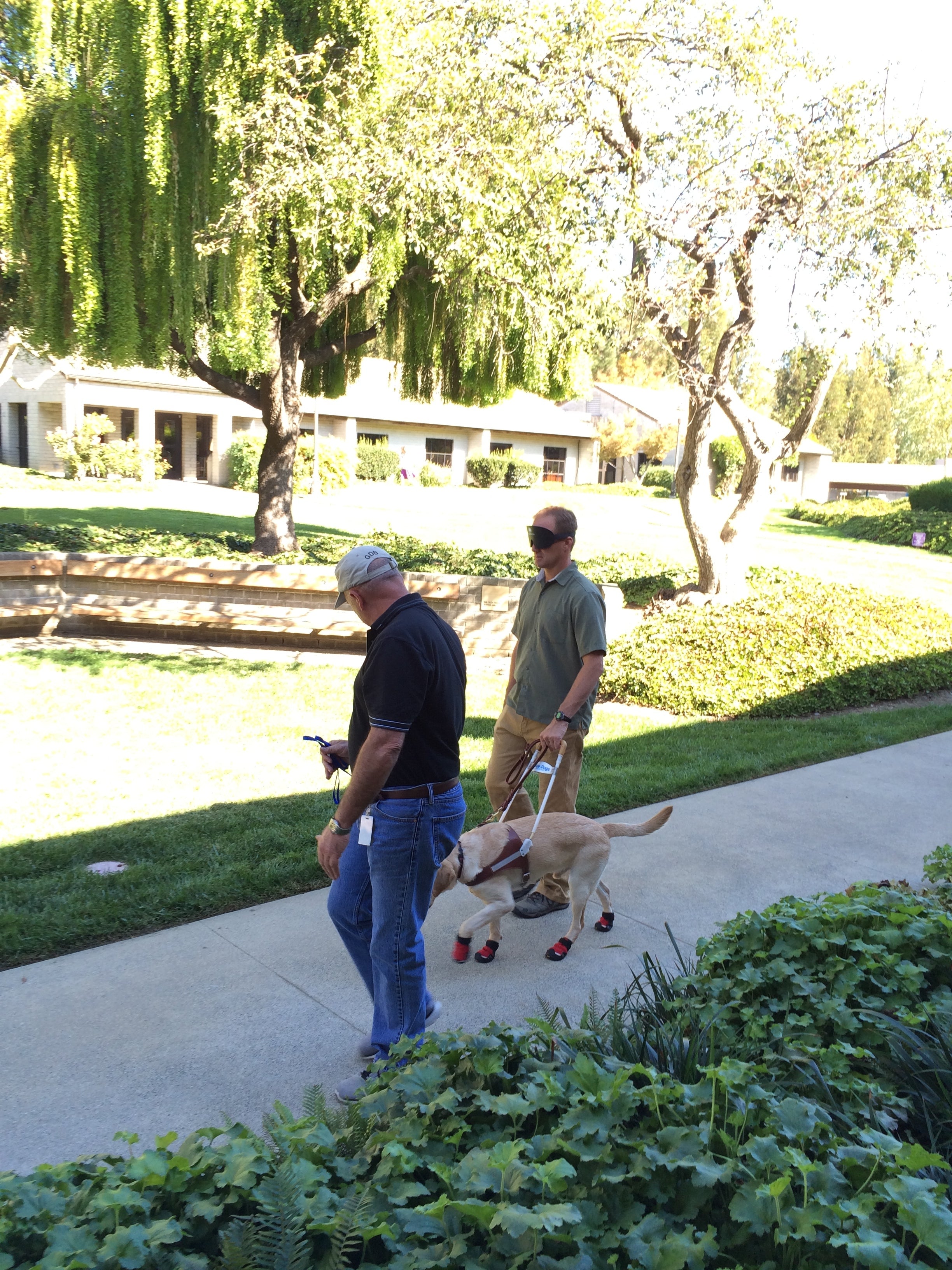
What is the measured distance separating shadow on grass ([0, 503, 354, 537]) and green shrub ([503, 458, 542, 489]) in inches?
808

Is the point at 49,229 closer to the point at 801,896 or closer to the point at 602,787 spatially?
the point at 602,787

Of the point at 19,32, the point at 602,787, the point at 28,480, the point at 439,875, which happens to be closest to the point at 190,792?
the point at 602,787

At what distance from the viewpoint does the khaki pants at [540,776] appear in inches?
208

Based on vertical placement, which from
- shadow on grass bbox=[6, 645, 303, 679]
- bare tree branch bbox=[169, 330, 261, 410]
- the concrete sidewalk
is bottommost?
shadow on grass bbox=[6, 645, 303, 679]

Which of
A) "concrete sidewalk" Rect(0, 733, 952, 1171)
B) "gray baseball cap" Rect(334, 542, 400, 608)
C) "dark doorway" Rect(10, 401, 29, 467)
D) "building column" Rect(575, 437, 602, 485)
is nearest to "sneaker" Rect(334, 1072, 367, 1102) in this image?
"concrete sidewalk" Rect(0, 733, 952, 1171)

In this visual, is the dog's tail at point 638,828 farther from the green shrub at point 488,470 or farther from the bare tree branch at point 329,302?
the green shrub at point 488,470

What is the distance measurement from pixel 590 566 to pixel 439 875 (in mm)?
10896

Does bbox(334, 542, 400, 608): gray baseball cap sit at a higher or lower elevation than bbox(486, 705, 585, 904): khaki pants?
higher

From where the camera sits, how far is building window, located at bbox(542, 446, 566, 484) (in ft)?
154

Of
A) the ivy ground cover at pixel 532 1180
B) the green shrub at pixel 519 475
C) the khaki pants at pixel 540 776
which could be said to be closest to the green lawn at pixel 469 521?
the green shrub at pixel 519 475

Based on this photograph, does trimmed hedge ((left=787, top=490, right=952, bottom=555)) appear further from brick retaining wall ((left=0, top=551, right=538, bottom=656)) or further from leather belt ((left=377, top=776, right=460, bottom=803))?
leather belt ((left=377, top=776, right=460, bottom=803))

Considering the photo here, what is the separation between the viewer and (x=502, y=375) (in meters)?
14.7

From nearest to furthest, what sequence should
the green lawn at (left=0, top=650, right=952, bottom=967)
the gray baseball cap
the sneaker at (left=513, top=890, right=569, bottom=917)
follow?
the gray baseball cap < the green lawn at (left=0, top=650, right=952, bottom=967) < the sneaker at (left=513, top=890, right=569, bottom=917)

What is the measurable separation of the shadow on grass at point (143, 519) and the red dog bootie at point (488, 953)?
40.5 ft
